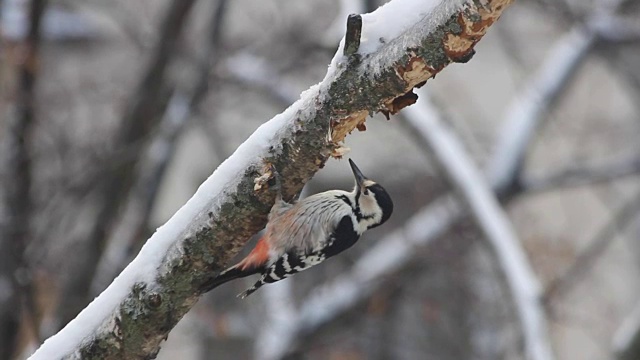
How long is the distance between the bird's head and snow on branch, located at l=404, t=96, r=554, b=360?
2014 mm

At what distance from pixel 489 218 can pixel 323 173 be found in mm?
5422

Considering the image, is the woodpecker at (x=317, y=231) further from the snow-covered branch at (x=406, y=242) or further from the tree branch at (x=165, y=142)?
the snow-covered branch at (x=406, y=242)

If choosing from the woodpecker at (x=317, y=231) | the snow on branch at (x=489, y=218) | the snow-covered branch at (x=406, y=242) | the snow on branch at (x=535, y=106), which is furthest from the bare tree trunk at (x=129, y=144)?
the snow on branch at (x=535, y=106)

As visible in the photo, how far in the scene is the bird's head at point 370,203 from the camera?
3.21 metres

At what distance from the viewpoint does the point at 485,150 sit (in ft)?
32.5

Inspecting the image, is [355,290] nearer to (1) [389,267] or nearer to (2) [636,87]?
(1) [389,267]

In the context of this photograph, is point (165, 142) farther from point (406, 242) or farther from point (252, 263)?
point (252, 263)

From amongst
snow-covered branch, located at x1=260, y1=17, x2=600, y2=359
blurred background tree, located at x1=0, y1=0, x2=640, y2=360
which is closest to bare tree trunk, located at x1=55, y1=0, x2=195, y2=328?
blurred background tree, located at x1=0, y1=0, x2=640, y2=360

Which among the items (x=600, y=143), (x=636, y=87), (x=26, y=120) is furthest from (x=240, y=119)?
(x=26, y=120)

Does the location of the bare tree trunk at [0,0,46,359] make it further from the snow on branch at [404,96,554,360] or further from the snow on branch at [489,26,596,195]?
the snow on branch at [489,26,596,195]

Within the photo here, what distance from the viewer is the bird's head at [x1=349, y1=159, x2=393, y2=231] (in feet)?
10.5

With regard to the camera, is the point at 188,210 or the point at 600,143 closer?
the point at 188,210

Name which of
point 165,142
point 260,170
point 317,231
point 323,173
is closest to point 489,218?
point 165,142

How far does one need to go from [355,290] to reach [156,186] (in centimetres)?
188
